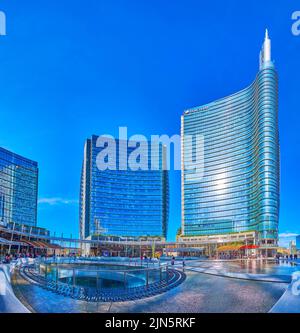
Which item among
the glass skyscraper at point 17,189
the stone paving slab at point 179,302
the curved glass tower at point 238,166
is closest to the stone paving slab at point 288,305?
the stone paving slab at point 179,302

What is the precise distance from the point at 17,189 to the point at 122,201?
58422 mm

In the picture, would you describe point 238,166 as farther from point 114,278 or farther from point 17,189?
point 114,278

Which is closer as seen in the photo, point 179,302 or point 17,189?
point 179,302

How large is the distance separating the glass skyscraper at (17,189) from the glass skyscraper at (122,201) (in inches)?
1435

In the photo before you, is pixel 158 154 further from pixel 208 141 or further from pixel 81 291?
pixel 81 291

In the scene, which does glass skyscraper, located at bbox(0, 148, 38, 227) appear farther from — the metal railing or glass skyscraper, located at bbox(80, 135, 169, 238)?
glass skyscraper, located at bbox(80, 135, 169, 238)

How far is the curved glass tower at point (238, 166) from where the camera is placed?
5950cm

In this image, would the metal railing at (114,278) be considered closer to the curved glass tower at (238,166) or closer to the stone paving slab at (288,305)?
the stone paving slab at (288,305)

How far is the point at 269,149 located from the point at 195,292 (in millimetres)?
56065

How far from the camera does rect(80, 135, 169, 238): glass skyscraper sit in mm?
86000

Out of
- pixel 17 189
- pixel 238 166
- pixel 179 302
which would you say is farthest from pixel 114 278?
pixel 238 166

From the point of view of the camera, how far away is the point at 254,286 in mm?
8438

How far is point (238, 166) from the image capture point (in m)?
73.2

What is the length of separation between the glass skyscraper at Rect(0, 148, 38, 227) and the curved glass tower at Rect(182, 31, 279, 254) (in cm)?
3739
